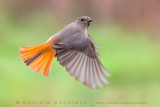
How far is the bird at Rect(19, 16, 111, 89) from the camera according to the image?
13.1 ft

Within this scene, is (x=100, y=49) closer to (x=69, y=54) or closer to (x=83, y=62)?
(x=83, y=62)

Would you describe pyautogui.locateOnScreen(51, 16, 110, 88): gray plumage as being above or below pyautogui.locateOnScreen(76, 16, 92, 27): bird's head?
below

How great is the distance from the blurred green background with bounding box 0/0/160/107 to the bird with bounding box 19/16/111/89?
1.22 m

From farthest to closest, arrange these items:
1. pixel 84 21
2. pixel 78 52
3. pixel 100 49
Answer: pixel 100 49
pixel 78 52
pixel 84 21

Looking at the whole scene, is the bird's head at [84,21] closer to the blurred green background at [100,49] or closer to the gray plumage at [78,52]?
the gray plumage at [78,52]

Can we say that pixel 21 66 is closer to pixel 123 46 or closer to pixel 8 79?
pixel 8 79

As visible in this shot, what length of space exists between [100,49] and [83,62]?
3.30 metres

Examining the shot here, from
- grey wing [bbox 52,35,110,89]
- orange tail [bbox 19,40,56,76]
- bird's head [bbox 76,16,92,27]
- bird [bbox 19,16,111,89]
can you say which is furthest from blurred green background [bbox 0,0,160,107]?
bird's head [bbox 76,16,92,27]

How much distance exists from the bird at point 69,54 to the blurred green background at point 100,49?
1.22 m

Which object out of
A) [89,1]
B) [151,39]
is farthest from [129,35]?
[89,1]

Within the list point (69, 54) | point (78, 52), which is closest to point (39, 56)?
point (69, 54)

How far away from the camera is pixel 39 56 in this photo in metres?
4.09

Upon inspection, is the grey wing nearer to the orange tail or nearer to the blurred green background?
the orange tail

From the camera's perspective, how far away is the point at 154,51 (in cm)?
789
